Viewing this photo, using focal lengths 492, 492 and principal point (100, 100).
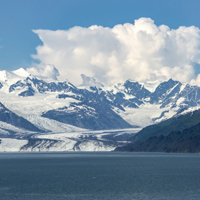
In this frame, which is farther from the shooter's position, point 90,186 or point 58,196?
point 90,186

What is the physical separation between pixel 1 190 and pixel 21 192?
23.2 ft

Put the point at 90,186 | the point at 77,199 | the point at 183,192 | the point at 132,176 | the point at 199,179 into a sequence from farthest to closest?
the point at 132,176
the point at 199,179
the point at 90,186
the point at 183,192
the point at 77,199

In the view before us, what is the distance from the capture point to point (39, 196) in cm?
11844

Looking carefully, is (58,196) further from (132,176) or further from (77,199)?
(132,176)

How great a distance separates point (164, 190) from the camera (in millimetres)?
127625

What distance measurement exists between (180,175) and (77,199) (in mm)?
65535

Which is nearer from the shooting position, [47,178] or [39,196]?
[39,196]

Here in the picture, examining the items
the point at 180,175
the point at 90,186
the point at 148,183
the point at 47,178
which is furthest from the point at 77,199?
the point at 180,175

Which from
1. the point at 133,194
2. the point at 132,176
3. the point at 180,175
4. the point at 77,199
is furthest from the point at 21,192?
the point at 180,175

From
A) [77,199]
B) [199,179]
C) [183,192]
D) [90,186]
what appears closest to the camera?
[77,199]

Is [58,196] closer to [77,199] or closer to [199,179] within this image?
[77,199]

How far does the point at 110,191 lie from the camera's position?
5017 inches

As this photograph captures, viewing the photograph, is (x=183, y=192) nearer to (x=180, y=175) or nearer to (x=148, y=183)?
(x=148, y=183)

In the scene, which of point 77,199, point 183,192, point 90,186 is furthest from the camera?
point 90,186
